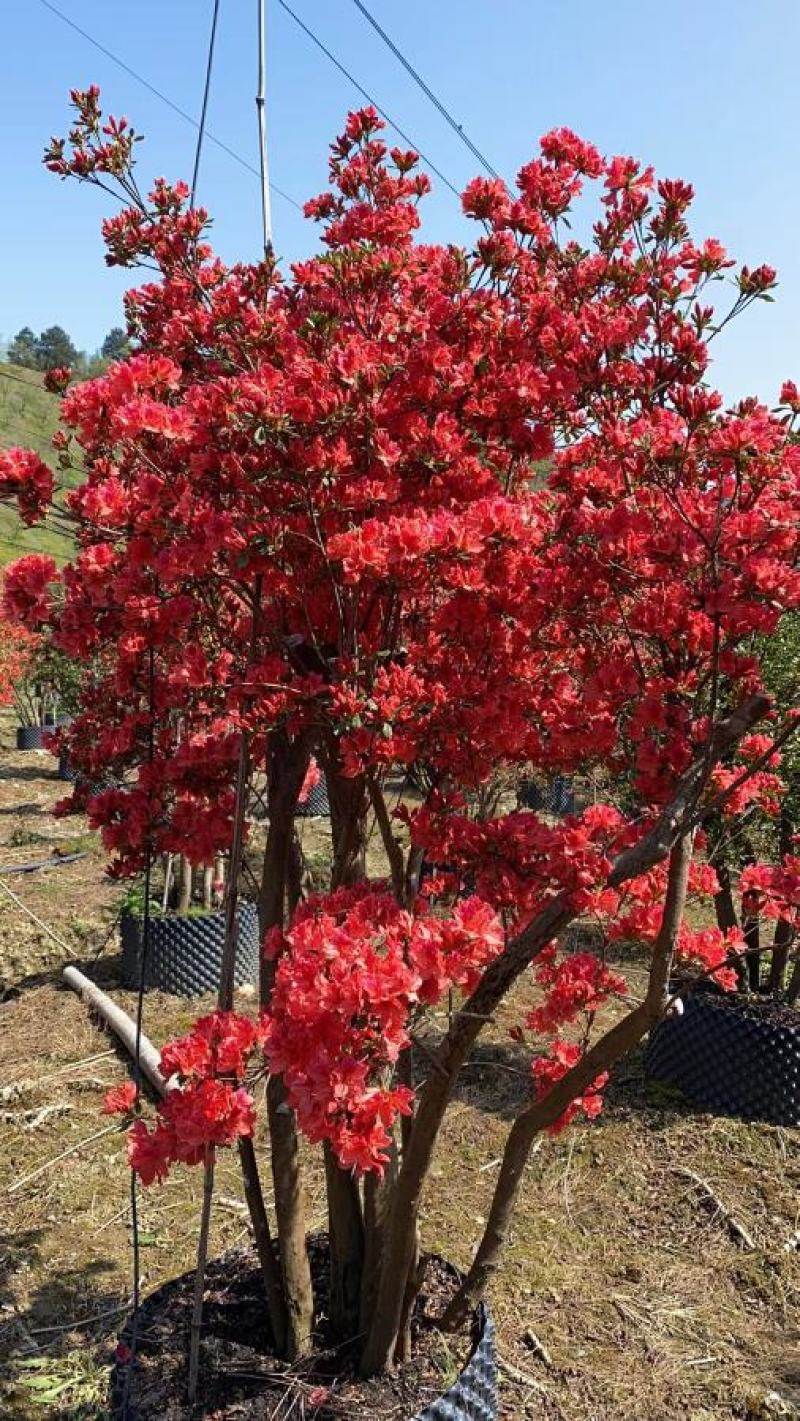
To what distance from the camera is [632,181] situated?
2.67m

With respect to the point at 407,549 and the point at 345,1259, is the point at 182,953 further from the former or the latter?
the point at 407,549

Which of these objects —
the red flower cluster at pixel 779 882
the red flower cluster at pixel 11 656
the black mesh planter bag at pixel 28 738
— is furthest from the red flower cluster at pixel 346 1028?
the black mesh planter bag at pixel 28 738

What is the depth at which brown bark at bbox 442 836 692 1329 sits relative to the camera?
208 centimetres

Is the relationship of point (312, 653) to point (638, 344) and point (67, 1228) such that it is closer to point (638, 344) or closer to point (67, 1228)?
point (638, 344)

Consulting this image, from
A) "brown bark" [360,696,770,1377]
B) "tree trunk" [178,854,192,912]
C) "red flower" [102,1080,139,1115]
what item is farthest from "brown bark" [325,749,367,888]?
"tree trunk" [178,854,192,912]

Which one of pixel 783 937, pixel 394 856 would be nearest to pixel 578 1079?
pixel 394 856

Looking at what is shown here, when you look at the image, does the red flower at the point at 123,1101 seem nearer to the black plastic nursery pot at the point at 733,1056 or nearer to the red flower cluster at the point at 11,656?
the black plastic nursery pot at the point at 733,1056

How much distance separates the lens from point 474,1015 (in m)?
1.97

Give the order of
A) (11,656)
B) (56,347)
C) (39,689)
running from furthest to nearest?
1. (56,347)
2. (39,689)
3. (11,656)

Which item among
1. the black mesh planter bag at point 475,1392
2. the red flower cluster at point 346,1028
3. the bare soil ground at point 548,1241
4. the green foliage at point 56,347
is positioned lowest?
the bare soil ground at point 548,1241

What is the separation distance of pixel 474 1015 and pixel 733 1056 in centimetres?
245

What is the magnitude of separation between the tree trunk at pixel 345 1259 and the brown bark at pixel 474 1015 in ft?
0.55

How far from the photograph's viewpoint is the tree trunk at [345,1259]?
7.97 ft

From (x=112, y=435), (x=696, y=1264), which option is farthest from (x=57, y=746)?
(x=696, y=1264)
